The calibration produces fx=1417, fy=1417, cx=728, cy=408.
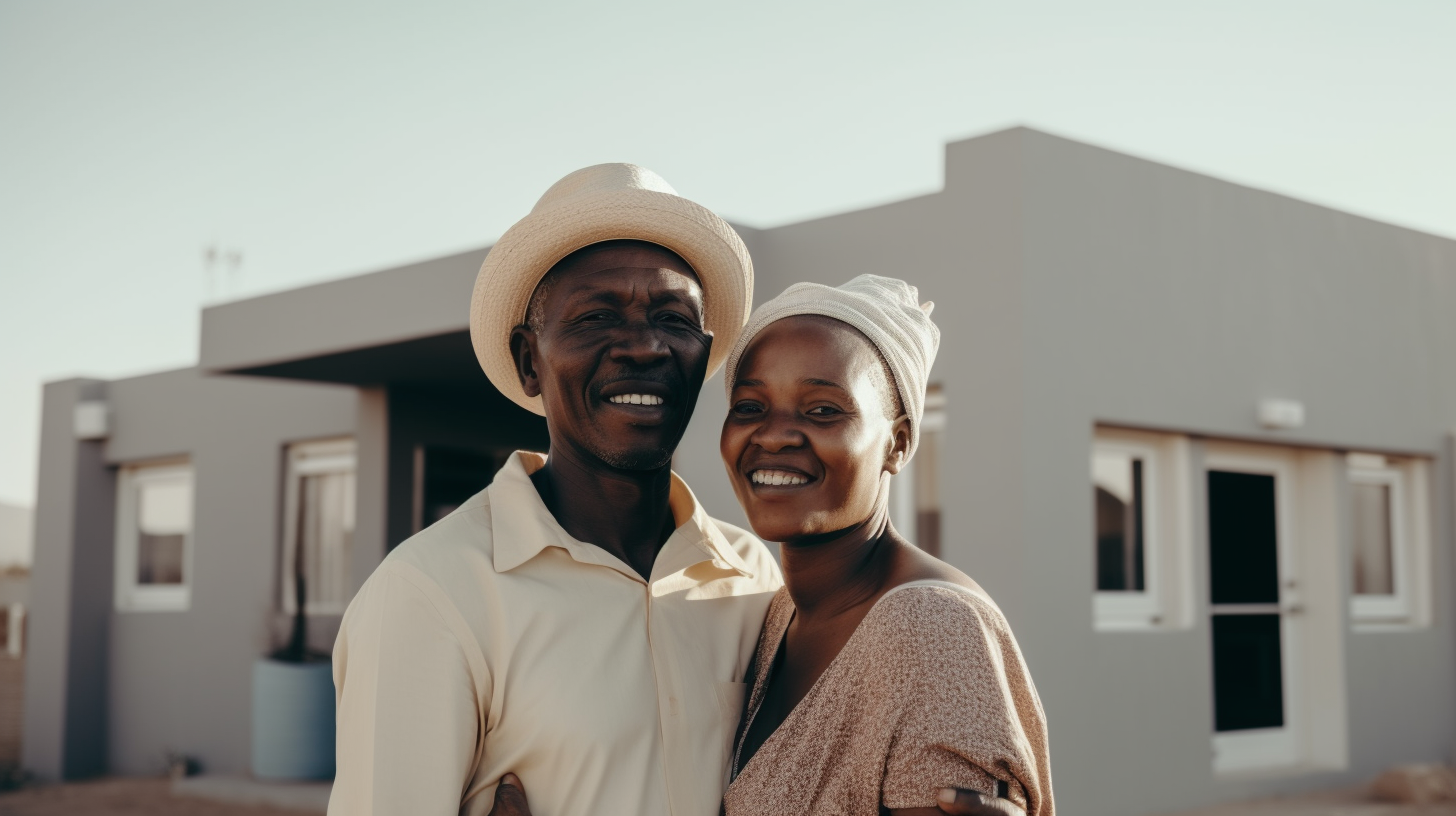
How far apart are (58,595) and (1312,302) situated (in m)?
11.3

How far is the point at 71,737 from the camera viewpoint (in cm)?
1334

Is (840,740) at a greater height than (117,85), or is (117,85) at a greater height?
(117,85)

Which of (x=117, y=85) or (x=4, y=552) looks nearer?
(x=117, y=85)

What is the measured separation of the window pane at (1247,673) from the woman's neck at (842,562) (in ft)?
23.8

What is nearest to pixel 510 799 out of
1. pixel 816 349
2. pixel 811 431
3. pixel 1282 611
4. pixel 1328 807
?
pixel 811 431

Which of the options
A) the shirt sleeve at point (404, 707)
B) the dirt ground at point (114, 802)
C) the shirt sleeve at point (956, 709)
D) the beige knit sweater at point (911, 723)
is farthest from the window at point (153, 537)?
the shirt sleeve at point (956, 709)

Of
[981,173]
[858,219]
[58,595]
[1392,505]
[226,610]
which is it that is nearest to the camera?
[981,173]

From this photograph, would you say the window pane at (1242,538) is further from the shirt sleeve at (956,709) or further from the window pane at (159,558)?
the window pane at (159,558)

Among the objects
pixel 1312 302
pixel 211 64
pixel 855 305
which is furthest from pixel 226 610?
pixel 855 305

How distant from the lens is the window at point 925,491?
8.10 m

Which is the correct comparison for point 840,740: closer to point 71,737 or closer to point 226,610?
point 226,610

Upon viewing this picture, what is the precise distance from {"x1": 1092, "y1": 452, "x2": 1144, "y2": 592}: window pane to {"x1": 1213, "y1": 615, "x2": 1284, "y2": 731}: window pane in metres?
0.96

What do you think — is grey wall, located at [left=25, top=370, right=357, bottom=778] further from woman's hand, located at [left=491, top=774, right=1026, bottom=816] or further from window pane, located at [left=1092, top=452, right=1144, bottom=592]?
woman's hand, located at [left=491, top=774, right=1026, bottom=816]

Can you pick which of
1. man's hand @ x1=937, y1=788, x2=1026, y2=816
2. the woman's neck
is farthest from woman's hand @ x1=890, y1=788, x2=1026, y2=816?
the woman's neck
